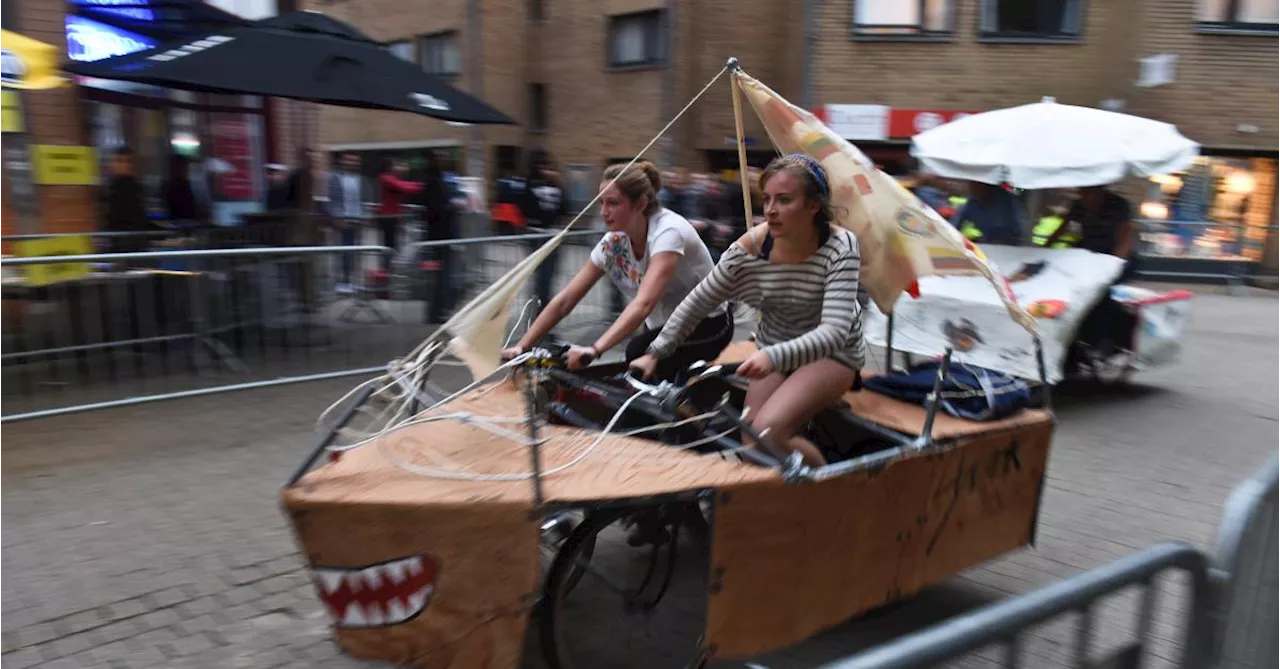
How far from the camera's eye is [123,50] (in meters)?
9.89

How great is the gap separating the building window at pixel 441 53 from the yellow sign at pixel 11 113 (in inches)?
786

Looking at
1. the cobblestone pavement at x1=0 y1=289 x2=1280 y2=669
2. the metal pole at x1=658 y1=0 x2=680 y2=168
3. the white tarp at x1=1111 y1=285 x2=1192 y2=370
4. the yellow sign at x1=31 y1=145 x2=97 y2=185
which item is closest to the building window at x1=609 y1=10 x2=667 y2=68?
the metal pole at x1=658 y1=0 x2=680 y2=168

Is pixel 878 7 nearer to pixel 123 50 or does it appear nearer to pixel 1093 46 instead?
pixel 1093 46

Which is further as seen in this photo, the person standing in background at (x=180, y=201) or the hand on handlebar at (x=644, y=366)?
the person standing in background at (x=180, y=201)

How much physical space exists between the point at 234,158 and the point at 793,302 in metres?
A: 9.44

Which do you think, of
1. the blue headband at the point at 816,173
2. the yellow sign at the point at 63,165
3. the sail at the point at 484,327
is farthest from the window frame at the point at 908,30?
the sail at the point at 484,327

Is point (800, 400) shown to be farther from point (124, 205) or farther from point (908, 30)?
point (908, 30)

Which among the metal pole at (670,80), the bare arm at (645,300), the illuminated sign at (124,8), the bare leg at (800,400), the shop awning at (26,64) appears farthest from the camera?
the metal pole at (670,80)

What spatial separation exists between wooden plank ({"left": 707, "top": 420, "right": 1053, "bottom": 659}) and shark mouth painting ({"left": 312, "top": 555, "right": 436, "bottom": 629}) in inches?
36.6

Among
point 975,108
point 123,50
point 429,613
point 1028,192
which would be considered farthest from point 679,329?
point 975,108

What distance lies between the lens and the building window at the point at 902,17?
19.4 m

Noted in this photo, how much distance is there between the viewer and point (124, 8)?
997 cm

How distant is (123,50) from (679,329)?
897 cm

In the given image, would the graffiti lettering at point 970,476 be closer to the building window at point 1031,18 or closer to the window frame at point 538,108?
the building window at point 1031,18
